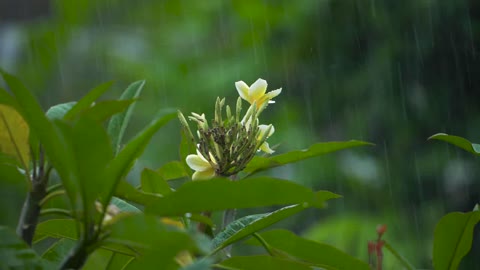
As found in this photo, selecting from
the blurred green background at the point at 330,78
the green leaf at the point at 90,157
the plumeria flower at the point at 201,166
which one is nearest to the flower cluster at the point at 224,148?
the plumeria flower at the point at 201,166

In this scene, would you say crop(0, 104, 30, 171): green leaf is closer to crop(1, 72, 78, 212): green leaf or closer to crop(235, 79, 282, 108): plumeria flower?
crop(1, 72, 78, 212): green leaf

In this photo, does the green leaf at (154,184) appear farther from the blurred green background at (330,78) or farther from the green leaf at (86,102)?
the blurred green background at (330,78)

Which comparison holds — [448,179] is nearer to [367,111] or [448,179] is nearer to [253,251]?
[367,111]


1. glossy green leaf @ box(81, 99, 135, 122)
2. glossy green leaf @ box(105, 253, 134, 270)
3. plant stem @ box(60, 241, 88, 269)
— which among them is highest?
glossy green leaf @ box(81, 99, 135, 122)

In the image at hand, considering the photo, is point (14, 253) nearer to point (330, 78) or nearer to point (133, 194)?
point (133, 194)

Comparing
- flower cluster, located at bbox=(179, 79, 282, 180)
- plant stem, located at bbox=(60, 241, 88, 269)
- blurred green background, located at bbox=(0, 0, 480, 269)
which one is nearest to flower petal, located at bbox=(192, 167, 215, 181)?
flower cluster, located at bbox=(179, 79, 282, 180)

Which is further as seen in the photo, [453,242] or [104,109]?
[453,242]

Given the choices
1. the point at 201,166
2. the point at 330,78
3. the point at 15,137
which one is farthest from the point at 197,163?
the point at 330,78
